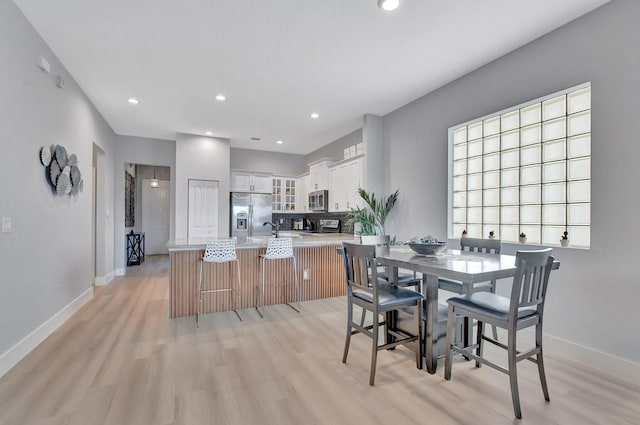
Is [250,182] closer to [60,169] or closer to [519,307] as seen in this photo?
[60,169]

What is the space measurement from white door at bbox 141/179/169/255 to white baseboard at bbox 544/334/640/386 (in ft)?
30.1

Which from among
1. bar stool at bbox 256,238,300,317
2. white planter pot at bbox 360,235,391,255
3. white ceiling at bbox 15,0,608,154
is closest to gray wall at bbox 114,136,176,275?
white ceiling at bbox 15,0,608,154

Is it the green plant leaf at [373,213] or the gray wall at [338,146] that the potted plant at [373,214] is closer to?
the green plant leaf at [373,213]

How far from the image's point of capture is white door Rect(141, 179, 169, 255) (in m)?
8.81

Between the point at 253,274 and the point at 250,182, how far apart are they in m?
3.41

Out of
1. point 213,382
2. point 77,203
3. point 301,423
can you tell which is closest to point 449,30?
point 301,423

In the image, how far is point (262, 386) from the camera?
83.0 inches

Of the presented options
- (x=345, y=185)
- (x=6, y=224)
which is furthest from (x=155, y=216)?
(x=6, y=224)

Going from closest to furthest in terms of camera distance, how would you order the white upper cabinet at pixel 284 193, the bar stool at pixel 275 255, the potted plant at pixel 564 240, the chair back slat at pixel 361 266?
the chair back slat at pixel 361 266
the potted plant at pixel 564 240
the bar stool at pixel 275 255
the white upper cabinet at pixel 284 193

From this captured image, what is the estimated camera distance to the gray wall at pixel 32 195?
229 centimetres

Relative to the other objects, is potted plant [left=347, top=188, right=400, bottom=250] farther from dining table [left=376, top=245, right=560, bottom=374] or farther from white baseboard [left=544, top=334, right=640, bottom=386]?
white baseboard [left=544, top=334, right=640, bottom=386]

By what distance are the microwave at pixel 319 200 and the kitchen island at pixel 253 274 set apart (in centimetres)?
192

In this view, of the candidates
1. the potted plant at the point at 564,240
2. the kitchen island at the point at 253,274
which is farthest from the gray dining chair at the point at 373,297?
the kitchen island at the point at 253,274

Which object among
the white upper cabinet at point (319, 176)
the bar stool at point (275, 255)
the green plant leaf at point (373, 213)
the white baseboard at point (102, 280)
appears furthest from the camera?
the white upper cabinet at point (319, 176)
